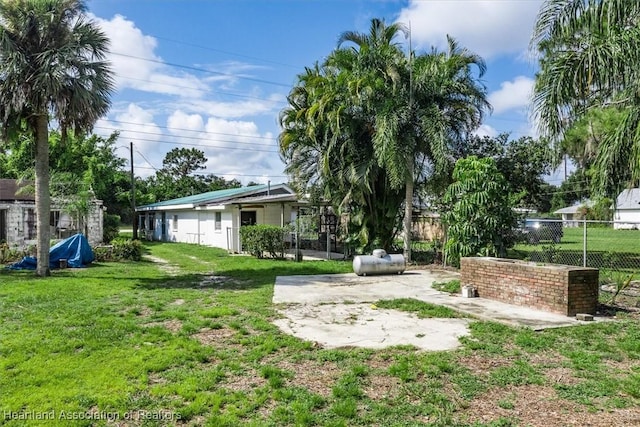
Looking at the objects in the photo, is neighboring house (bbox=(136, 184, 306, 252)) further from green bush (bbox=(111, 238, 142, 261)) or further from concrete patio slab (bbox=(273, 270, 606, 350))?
concrete patio slab (bbox=(273, 270, 606, 350))

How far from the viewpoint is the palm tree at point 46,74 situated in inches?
453

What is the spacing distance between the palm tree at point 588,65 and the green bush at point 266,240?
1093 centimetres

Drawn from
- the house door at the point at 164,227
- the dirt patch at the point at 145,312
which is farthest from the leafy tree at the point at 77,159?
the dirt patch at the point at 145,312

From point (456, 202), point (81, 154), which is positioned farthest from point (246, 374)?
point (81, 154)

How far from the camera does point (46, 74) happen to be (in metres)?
11.3

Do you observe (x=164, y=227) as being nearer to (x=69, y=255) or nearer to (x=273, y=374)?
(x=69, y=255)

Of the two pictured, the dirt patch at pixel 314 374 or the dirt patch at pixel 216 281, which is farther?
the dirt patch at pixel 216 281

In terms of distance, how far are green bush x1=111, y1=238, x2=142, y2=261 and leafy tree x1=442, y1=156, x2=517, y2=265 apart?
1229 cm

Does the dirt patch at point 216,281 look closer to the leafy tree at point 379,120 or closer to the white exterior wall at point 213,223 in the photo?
the leafy tree at point 379,120

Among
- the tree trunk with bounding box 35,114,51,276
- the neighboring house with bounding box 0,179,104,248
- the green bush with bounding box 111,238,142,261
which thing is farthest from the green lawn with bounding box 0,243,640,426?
the neighboring house with bounding box 0,179,104,248

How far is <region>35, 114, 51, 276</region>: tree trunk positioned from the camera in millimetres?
12375

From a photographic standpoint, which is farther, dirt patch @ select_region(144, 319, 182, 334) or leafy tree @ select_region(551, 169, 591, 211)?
leafy tree @ select_region(551, 169, 591, 211)

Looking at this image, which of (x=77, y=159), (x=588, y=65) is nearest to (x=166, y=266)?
(x=588, y=65)

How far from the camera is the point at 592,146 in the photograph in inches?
929
